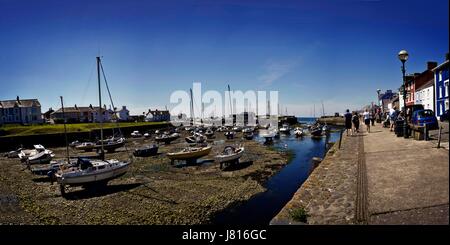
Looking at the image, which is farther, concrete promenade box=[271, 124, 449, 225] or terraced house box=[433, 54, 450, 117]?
terraced house box=[433, 54, 450, 117]

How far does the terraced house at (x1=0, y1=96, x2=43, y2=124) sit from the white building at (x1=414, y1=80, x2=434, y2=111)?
9483 centimetres

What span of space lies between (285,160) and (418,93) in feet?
69.8

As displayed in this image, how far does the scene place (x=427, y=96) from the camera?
96.8 feet

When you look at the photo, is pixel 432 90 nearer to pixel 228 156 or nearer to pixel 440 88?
pixel 440 88

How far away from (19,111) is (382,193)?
3783 inches

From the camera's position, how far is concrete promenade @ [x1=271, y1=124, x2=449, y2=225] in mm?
4520

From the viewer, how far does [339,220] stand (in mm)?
5352

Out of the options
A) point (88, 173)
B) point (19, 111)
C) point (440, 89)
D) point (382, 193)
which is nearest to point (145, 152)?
point (88, 173)

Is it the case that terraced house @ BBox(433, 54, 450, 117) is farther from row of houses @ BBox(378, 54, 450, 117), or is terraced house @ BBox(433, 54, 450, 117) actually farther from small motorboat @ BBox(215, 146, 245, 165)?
small motorboat @ BBox(215, 146, 245, 165)

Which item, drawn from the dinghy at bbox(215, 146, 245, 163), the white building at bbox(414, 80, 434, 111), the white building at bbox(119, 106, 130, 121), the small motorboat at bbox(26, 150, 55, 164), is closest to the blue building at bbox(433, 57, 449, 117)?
the white building at bbox(414, 80, 434, 111)

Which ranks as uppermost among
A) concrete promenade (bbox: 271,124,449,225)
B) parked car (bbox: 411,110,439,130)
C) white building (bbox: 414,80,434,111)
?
white building (bbox: 414,80,434,111)

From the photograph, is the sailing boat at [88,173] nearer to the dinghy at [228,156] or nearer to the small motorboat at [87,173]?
the small motorboat at [87,173]
